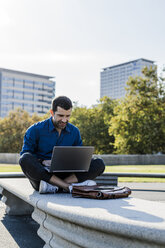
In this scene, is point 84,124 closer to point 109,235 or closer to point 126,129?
point 126,129

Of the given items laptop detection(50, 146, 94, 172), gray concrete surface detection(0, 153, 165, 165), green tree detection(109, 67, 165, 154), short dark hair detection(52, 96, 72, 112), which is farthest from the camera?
green tree detection(109, 67, 165, 154)

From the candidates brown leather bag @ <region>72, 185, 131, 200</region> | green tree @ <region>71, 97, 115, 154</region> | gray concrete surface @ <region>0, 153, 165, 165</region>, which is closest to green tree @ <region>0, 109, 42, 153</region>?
green tree @ <region>71, 97, 115, 154</region>

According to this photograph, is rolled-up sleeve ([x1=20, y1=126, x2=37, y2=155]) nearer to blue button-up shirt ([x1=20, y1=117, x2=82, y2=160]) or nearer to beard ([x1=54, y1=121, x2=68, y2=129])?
blue button-up shirt ([x1=20, y1=117, x2=82, y2=160])

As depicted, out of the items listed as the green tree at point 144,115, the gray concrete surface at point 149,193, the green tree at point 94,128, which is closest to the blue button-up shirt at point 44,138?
the gray concrete surface at point 149,193

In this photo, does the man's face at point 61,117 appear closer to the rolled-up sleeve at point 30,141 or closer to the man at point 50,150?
the man at point 50,150

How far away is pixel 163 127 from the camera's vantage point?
103ft

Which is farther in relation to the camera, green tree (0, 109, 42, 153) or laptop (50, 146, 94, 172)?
green tree (0, 109, 42, 153)

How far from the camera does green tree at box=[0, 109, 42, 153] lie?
4709cm

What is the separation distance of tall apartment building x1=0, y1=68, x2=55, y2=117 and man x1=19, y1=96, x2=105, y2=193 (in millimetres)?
157948

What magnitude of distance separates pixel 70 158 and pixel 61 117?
536 millimetres

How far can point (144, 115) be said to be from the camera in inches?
1266

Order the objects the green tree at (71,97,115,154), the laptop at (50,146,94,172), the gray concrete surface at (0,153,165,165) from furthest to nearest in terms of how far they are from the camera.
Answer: the green tree at (71,97,115,154) < the gray concrete surface at (0,153,165,165) < the laptop at (50,146,94,172)

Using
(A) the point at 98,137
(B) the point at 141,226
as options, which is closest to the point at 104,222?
(B) the point at 141,226

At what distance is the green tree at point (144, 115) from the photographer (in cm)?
3200
